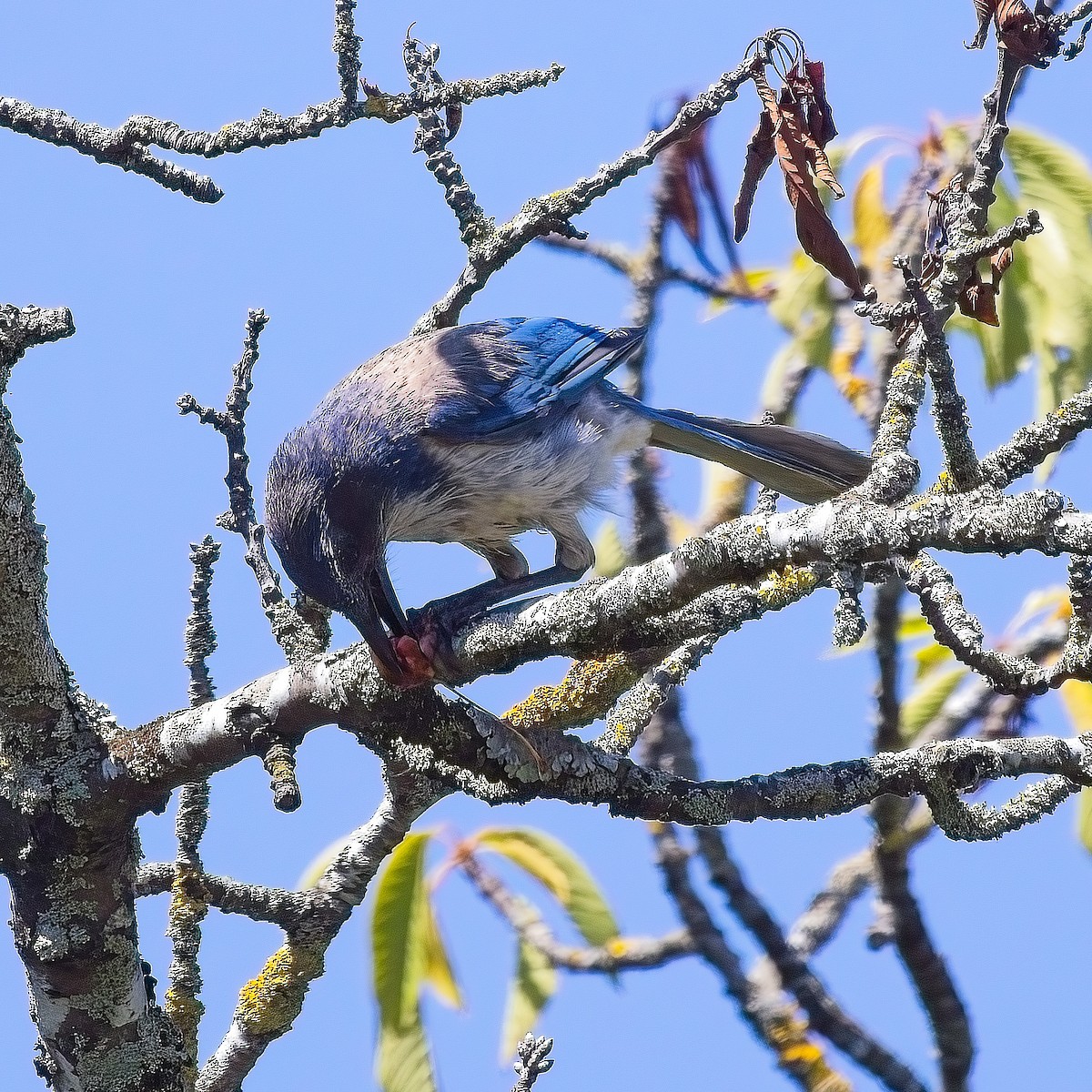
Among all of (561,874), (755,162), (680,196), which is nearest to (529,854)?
(561,874)

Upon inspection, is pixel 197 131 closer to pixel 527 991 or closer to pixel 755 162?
pixel 755 162

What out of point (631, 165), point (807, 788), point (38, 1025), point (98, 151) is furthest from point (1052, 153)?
point (38, 1025)

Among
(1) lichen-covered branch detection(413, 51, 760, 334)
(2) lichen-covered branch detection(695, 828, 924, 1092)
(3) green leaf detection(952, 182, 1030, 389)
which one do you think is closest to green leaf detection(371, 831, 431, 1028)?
(2) lichen-covered branch detection(695, 828, 924, 1092)

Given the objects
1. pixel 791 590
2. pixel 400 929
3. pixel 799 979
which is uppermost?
pixel 791 590

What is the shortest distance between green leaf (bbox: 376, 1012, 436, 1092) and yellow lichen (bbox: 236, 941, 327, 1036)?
0.79m

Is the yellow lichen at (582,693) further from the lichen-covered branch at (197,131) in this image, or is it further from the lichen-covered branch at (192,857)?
the lichen-covered branch at (197,131)

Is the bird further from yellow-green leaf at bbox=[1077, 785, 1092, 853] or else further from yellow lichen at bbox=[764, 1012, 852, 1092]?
yellow lichen at bbox=[764, 1012, 852, 1092]

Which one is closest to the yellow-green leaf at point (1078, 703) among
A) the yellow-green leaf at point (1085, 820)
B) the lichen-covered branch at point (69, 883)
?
the yellow-green leaf at point (1085, 820)

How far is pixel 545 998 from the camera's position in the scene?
4566mm

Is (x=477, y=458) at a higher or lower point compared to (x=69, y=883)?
higher

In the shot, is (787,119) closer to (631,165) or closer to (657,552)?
(631,165)

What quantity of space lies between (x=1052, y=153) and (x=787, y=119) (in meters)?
2.54

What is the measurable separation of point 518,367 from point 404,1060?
2.42 m

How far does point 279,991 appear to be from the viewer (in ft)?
11.3
